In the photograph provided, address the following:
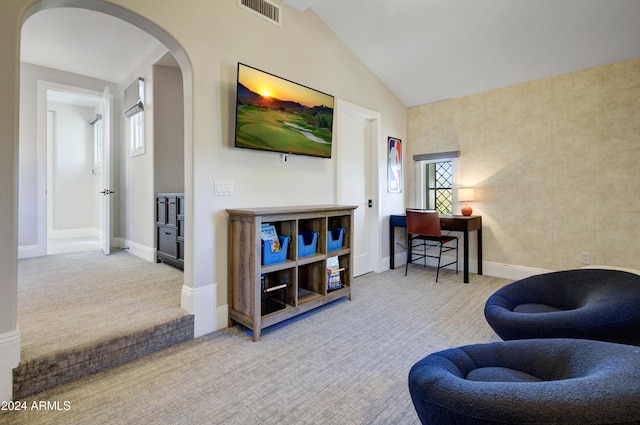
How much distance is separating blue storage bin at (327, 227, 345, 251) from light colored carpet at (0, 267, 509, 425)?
63cm

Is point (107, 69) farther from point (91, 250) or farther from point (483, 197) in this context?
point (483, 197)

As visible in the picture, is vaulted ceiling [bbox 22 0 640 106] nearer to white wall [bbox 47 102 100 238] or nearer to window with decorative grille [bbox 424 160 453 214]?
window with decorative grille [bbox 424 160 453 214]

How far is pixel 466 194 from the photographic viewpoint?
4066 millimetres

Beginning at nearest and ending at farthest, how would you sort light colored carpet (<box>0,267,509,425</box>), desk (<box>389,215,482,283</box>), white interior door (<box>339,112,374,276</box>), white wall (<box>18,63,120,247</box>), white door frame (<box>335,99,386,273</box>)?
light colored carpet (<box>0,267,509,425</box>) → desk (<box>389,215,482,283</box>) → white interior door (<box>339,112,374,276</box>) → white wall (<box>18,63,120,247</box>) → white door frame (<box>335,99,386,273</box>)

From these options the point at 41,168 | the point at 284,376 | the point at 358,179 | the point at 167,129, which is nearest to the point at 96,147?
the point at 41,168

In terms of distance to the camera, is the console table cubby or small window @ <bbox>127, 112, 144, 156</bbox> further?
small window @ <bbox>127, 112, 144, 156</bbox>

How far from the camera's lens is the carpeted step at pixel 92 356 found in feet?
5.24

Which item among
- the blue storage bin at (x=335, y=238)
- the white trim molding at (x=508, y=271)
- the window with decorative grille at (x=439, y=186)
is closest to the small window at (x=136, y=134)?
Result: the blue storage bin at (x=335, y=238)

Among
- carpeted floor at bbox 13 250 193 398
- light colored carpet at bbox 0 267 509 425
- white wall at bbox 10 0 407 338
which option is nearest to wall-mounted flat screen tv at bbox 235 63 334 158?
white wall at bbox 10 0 407 338

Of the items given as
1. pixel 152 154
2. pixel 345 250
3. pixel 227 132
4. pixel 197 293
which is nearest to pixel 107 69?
pixel 152 154

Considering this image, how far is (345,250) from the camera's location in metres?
3.10

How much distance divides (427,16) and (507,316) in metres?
2.96

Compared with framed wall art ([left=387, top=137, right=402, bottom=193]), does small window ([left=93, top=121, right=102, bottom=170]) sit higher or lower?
higher

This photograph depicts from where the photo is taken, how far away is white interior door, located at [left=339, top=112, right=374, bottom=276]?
152 inches
